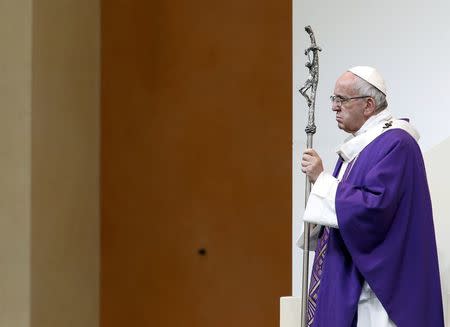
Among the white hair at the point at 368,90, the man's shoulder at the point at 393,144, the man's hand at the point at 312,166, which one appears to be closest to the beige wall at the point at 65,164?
the man's hand at the point at 312,166

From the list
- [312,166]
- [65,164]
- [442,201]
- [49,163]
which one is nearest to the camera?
[312,166]

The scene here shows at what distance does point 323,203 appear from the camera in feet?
11.9

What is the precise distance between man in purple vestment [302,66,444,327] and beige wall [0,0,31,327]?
7.36 feet

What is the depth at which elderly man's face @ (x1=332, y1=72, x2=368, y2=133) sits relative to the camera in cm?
376

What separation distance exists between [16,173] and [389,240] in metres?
2.57

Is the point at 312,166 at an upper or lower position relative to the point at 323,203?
upper

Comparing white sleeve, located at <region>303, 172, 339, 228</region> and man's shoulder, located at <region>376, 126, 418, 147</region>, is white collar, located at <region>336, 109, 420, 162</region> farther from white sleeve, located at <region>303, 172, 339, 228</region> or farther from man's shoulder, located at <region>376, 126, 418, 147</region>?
white sleeve, located at <region>303, 172, 339, 228</region>

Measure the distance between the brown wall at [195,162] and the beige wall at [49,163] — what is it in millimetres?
120

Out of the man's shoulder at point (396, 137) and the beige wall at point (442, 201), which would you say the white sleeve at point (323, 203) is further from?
the beige wall at point (442, 201)

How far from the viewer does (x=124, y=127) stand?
597cm

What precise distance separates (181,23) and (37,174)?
1.19 m

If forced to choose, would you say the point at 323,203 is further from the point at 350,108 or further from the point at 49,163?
the point at 49,163

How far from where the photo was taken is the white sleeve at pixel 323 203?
11.9 feet

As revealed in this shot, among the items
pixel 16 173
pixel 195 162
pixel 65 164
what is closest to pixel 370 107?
pixel 195 162
